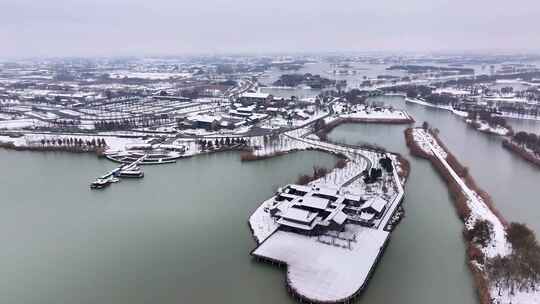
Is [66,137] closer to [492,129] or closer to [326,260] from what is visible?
[326,260]

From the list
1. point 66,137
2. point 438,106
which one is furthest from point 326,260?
point 438,106

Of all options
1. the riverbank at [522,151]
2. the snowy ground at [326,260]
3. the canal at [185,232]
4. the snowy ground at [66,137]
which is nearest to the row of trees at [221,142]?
the canal at [185,232]

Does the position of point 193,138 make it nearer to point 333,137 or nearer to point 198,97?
point 333,137

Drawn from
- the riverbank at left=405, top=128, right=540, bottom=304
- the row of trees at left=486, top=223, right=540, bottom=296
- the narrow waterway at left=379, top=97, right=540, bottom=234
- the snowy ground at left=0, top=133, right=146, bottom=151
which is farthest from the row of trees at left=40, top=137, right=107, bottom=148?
the narrow waterway at left=379, top=97, right=540, bottom=234

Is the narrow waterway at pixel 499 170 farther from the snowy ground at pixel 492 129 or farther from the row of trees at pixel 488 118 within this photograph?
the row of trees at pixel 488 118

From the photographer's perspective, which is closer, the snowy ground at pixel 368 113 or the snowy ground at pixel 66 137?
the snowy ground at pixel 66 137

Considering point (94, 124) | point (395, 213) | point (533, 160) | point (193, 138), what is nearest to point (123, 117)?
point (94, 124)

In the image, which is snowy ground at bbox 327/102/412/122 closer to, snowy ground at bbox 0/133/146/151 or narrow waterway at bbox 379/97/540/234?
narrow waterway at bbox 379/97/540/234
